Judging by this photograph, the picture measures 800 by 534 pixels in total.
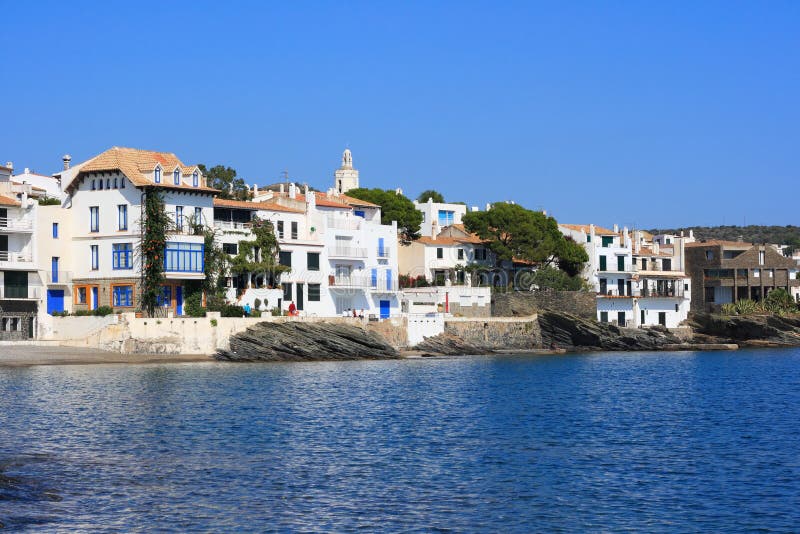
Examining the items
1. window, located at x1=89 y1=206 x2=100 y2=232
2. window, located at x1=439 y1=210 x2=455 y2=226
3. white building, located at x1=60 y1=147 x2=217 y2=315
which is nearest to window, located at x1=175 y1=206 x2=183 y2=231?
white building, located at x1=60 y1=147 x2=217 y2=315

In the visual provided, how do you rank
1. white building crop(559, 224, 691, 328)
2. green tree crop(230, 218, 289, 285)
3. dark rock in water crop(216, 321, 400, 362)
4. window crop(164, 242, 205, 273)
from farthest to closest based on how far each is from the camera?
white building crop(559, 224, 691, 328), green tree crop(230, 218, 289, 285), dark rock in water crop(216, 321, 400, 362), window crop(164, 242, 205, 273)

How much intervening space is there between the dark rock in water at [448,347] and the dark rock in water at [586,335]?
872cm

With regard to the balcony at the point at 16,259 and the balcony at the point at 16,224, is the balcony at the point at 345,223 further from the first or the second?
the balcony at the point at 16,259

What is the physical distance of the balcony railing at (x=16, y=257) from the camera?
236ft

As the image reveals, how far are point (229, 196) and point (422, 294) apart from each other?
24.1 meters

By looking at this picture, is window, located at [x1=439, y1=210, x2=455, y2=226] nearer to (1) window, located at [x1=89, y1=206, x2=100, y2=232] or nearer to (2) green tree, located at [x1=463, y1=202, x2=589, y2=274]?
(2) green tree, located at [x1=463, y1=202, x2=589, y2=274]

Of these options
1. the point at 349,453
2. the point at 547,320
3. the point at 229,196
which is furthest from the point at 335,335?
the point at 349,453

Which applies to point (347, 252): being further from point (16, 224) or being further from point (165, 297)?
point (16, 224)

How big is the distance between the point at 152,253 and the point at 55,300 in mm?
8446

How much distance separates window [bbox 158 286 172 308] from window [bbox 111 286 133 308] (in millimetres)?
1961

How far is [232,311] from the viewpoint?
243ft

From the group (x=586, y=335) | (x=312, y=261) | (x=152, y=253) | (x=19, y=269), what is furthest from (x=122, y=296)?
(x=586, y=335)

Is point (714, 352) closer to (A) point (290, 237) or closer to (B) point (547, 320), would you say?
(B) point (547, 320)

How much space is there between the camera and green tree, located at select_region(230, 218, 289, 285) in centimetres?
7825
